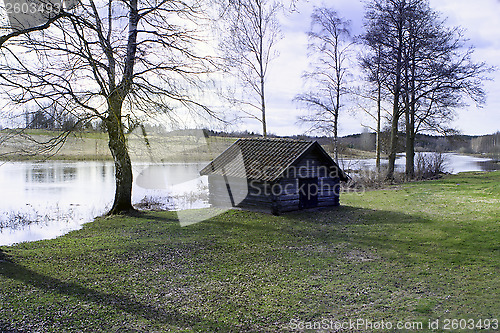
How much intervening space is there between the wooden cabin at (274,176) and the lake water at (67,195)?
3065 millimetres

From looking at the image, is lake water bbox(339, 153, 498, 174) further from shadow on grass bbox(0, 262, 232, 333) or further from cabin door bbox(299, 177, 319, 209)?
shadow on grass bbox(0, 262, 232, 333)

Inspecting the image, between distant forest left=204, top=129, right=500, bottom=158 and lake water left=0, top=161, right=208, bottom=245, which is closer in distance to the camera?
lake water left=0, top=161, right=208, bottom=245

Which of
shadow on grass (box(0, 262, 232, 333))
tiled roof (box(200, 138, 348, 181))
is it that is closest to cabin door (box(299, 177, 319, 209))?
tiled roof (box(200, 138, 348, 181))

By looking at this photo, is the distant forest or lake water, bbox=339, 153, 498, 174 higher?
the distant forest

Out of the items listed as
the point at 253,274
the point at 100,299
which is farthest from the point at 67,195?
the point at 253,274

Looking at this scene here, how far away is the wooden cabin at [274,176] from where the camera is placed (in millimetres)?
15805

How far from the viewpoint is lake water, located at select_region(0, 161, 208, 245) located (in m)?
16.2

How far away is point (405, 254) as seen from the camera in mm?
10438

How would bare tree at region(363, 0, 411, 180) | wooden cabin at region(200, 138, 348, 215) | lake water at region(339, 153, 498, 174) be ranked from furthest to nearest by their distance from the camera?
lake water at region(339, 153, 498, 174)
bare tree at region(363, 0, 411, 180)
wooden cabin at region(200, 138, 348, 215)

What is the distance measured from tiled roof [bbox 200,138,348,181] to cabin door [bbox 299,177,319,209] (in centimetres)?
127

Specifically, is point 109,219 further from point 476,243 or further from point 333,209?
point 476,243

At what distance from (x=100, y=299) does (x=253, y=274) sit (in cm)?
332

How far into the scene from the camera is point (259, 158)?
17047 millimetres

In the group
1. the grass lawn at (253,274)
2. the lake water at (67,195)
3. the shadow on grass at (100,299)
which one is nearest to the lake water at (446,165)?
the lake water at (67,195)
